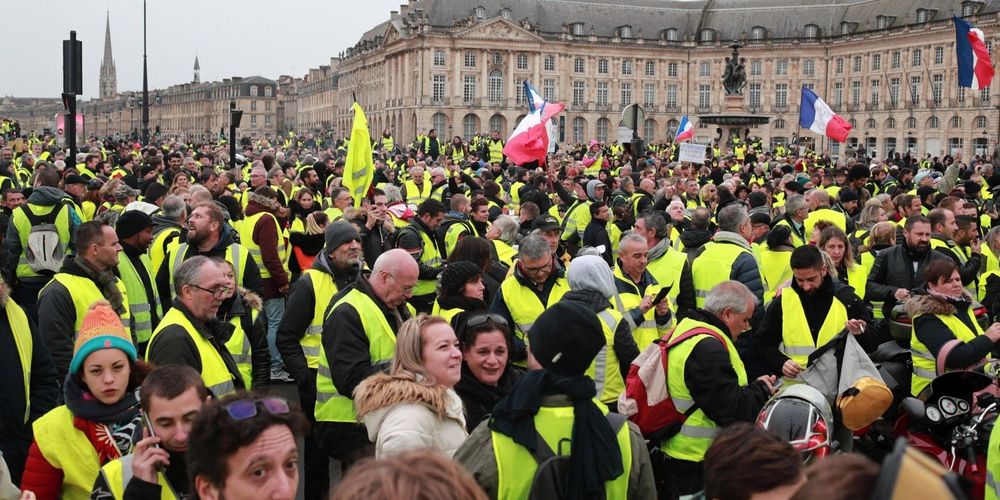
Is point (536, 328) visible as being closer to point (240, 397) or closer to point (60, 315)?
point (240, 397)

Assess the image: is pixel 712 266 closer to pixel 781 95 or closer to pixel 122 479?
pixel 122 479

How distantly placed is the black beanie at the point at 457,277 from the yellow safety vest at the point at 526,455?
245 cm

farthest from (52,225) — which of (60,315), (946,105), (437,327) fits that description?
(946,105)

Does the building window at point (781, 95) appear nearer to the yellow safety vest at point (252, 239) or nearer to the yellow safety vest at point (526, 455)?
the yellow safety vest at point (252, 239)

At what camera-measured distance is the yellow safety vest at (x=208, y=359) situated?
4.96 m

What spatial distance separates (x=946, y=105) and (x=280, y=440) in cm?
7581

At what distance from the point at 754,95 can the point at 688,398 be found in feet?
284

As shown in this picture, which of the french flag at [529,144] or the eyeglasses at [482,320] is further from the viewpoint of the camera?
the french flag at [529,144]

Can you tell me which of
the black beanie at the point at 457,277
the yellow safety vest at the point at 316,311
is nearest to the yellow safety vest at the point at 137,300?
the yellow safety vest at the point at 316,311

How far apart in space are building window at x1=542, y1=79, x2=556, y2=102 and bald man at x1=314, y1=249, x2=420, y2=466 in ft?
272

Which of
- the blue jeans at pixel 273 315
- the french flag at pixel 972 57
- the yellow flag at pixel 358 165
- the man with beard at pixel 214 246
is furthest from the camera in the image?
the french flag at pixel 972 57

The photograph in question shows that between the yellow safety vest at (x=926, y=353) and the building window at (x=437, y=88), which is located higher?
the building window at (x=437, y=88)

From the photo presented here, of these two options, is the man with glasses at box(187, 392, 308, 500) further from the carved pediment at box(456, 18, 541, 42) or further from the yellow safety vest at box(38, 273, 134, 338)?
the carved pediment at box(456, 18, 541, 42)

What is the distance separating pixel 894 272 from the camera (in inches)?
320
